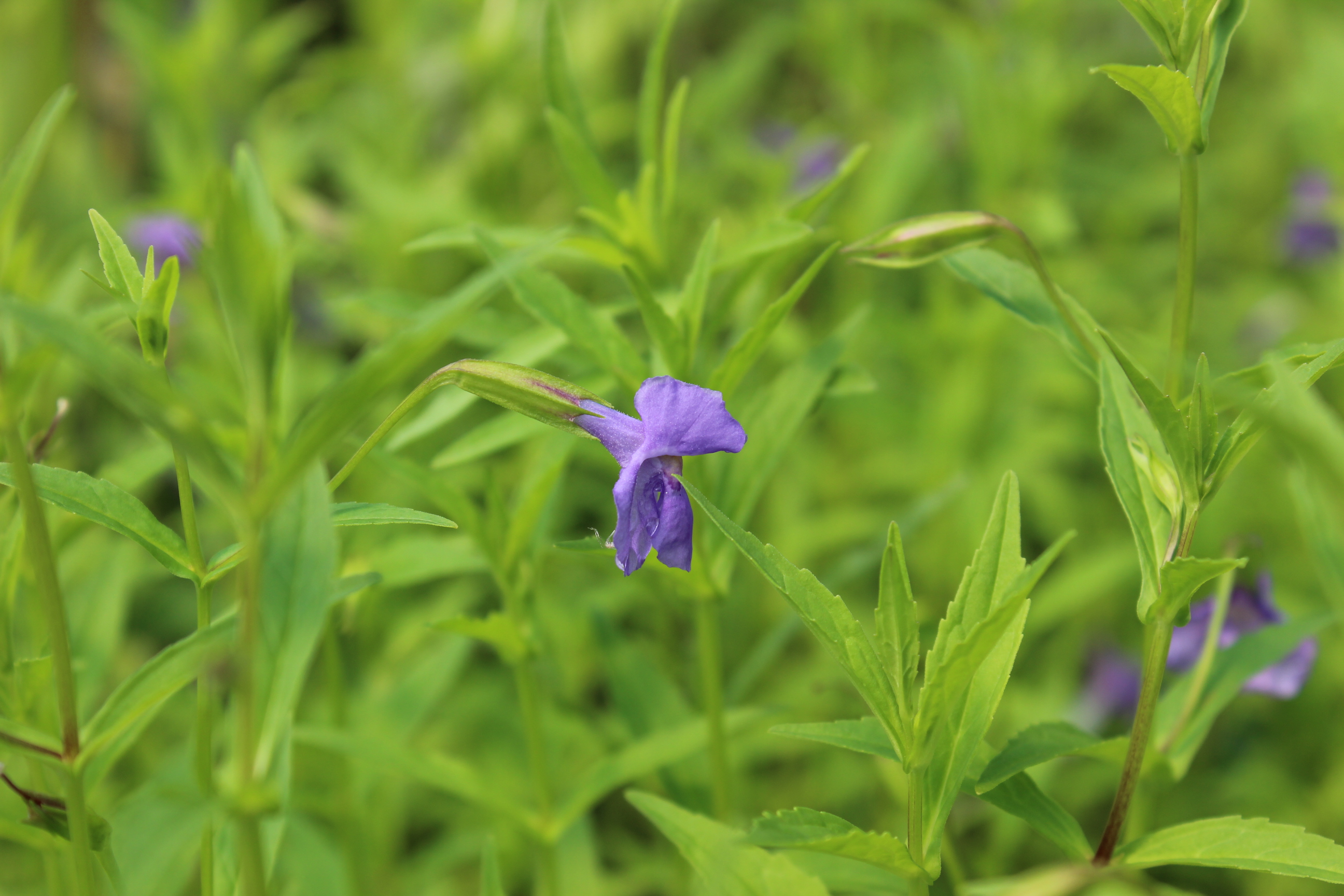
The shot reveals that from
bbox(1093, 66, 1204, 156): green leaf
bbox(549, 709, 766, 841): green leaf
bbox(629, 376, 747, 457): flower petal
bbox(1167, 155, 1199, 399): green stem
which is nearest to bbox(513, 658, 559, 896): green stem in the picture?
bbox(549, 709, 766, 841): green leaf

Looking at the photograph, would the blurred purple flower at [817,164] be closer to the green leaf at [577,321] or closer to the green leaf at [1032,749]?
the green leaf at [577,321]

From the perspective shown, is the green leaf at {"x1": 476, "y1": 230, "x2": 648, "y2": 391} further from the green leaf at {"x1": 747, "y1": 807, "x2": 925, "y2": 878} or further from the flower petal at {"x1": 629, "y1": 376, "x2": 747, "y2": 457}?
the green leaf at {"x1": 747, "y1": 807, "x2": 925, "y2": 878}

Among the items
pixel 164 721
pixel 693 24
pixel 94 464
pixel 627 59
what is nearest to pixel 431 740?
pixel 164 721

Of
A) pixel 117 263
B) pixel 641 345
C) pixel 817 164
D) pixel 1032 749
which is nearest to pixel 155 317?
pixel 117 263

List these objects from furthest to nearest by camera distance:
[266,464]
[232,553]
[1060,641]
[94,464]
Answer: [94,464] → [1060,641] → [232,553] → [266,464]

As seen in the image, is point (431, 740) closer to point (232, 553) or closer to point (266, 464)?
point (232, 553)

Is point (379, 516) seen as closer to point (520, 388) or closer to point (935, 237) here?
point (520, 388)
